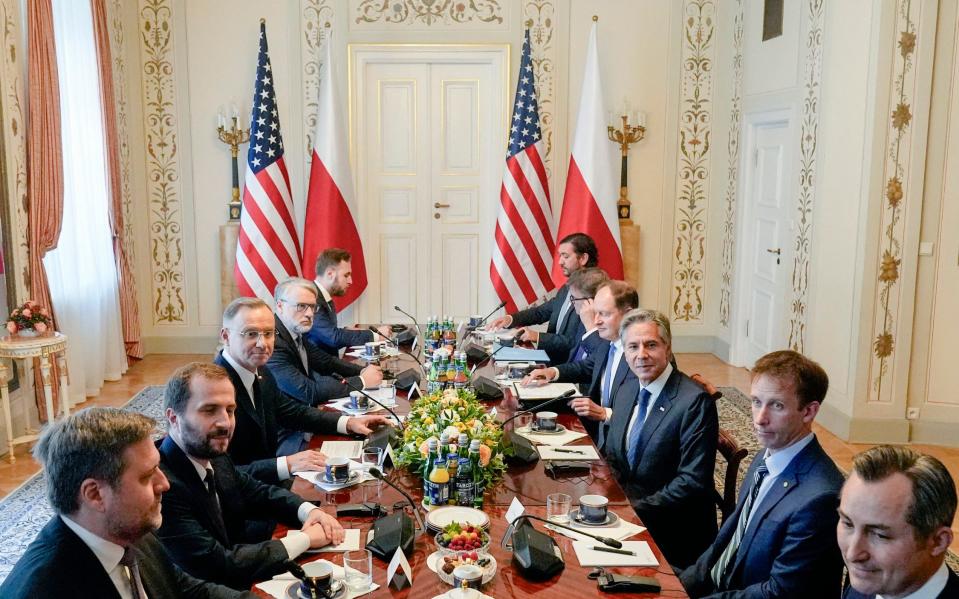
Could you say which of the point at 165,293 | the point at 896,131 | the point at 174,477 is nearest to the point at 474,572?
the point at 174,477

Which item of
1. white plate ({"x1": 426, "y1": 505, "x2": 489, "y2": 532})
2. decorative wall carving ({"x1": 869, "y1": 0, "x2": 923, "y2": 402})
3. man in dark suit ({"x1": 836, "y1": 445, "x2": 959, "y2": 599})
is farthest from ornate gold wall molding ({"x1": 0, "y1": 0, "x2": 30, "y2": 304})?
decorative wall carving ({"x1": 869, "y1": 0, "x2": 923, "y2": 402})

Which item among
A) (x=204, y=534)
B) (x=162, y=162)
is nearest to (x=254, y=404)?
(x=204, y=534)

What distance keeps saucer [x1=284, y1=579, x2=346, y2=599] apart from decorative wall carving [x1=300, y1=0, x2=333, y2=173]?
20.5 feet

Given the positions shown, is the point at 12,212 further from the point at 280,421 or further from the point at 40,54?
the point at 280,421

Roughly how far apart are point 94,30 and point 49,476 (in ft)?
19.8

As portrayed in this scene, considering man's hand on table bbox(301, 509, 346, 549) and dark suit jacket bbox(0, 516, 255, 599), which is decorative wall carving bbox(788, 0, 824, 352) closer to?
man's hand on table bbox(301, 509, 346, 549)

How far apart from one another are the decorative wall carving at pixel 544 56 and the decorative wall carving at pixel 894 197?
3113 millimetres

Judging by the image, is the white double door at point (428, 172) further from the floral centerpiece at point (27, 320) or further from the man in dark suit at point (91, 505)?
the man in dark suit at point (91, 505)

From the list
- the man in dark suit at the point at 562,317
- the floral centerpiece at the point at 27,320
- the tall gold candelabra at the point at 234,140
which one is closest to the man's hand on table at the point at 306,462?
the man in dark suit at the point at 562,317

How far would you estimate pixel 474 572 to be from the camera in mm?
2137

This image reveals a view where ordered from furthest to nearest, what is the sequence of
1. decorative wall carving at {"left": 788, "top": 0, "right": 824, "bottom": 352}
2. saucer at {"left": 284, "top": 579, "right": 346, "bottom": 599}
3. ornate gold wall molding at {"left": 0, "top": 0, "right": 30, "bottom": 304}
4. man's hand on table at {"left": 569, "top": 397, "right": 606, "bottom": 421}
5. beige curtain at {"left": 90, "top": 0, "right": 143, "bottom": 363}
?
1. beige curtain at {"left": 90, "top": 0, "right": 143, "bottom": 363}
2. decorative wall carving at {"left": 788, "top": 0, "right": 824, "bottom": 352}
3. ornate gold wall molding at {"left": 0, "top": 0, "right": 30, "bottom": 304}
4. man's hand on table at {"left": 569, "top": 397, "right": 606, "bottom": 421}
5. saucer at {"left": 284, "top": 579, "right": 346, "bottom": 599}

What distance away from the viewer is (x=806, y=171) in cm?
633

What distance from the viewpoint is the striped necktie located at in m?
2.54

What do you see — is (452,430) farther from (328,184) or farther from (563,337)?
(328,184)
